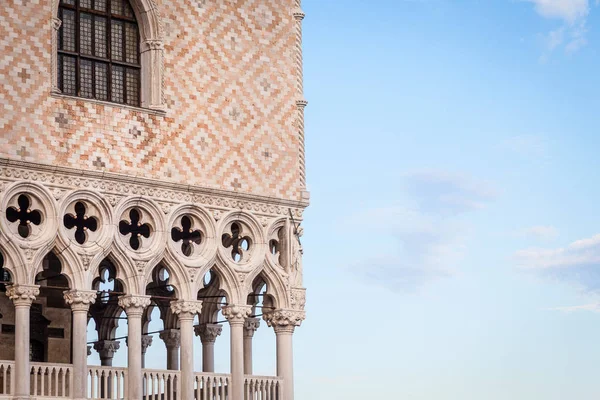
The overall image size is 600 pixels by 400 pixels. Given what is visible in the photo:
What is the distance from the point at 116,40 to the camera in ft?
112

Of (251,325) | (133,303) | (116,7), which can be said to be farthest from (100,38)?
(251,325)

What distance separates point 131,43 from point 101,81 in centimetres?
121

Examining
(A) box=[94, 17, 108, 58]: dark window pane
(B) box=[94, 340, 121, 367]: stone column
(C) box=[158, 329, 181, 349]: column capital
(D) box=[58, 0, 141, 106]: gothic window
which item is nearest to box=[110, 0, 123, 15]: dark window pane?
(D) box=[58, 0, 141, 106]: gothic window

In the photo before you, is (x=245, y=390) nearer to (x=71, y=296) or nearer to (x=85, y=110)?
(x=71, y=296)

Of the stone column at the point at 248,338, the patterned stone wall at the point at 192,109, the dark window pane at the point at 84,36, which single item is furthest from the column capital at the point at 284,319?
the dark window pane at the point at 84,36

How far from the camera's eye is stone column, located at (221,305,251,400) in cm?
3378

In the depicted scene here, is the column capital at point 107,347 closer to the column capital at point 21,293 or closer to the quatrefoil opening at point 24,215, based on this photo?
the quatrefoil opening at point 24,215

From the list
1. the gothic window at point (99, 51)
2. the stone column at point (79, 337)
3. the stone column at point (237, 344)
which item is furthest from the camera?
the stone column at point (237, 344)

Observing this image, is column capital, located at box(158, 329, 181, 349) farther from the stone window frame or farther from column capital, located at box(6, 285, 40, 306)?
column capital, located at box(6, 285, 40, 306)

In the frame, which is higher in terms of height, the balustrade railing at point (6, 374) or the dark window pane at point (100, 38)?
the dark window pane at point (100, 38)

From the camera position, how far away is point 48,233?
3153 cm

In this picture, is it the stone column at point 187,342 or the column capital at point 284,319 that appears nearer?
the stone column at point 187,342

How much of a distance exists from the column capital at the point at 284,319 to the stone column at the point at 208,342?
2.73 meters

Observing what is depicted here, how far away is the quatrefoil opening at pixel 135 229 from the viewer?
3312 centimetres
